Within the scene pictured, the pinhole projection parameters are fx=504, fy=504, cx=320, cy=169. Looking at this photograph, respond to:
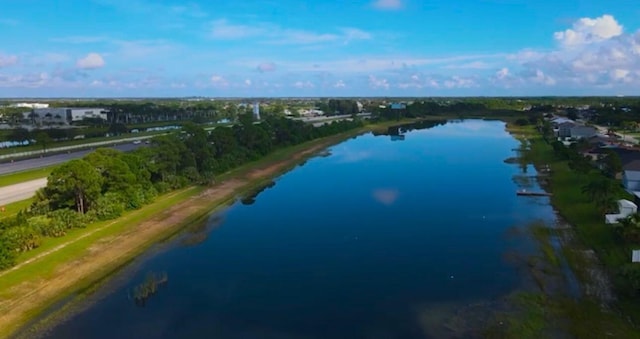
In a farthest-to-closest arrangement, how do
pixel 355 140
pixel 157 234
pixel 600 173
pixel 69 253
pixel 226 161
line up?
1. pixel 355 140
2. pixel 226 161
3. pixel 600 173
4. pixel 157 234
5. pixel 69 253

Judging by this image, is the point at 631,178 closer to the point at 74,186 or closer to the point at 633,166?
the point at 633,166

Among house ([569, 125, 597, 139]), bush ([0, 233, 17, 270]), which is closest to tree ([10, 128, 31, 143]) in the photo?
bush ([0, 233, 17, 270])

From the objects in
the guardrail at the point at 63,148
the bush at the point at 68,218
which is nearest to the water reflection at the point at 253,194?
the bush at the point at 68,218

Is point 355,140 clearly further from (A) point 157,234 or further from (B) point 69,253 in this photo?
(B) point 69,253

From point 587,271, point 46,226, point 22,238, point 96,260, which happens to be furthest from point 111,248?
point 587,271

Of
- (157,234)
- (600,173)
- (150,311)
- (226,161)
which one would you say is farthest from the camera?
(226,161)

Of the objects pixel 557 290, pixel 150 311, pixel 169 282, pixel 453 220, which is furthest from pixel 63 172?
pixel 557 290

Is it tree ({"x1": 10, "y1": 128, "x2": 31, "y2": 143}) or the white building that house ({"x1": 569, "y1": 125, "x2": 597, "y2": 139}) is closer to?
tree ({"x1": 10, "y1": 128, "x2": 31, "y2": 143})

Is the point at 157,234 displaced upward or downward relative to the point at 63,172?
downward
